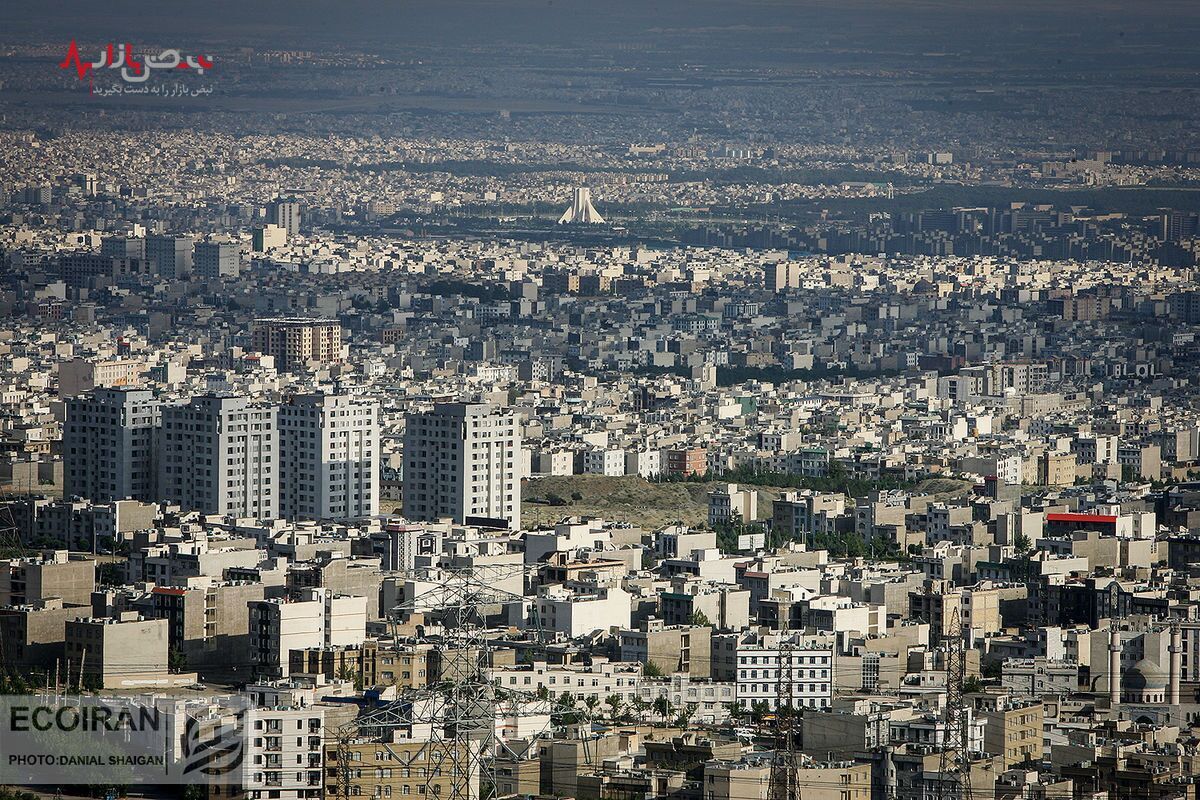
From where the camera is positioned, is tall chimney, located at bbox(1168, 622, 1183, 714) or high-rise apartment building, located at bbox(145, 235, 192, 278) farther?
high-rise apartment building, located at bbox(145, 235, 192, 278)

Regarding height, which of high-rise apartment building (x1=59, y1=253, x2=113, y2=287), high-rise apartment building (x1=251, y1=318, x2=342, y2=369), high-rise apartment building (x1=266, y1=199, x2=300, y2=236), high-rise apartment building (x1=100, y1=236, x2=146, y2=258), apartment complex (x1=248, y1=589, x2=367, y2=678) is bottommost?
high-rise apartment building (x1=251, y1=318, x2=342, y2=369)

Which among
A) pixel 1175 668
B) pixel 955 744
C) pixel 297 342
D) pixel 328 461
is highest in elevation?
pixel 328 461

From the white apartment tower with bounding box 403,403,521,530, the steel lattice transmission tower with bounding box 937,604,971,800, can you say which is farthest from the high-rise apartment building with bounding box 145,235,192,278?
the steel lattice transmission tower with bounding box 937,604,971,800

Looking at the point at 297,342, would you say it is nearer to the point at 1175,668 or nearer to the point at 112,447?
the point at 112,447

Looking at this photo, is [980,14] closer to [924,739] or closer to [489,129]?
[489,129]

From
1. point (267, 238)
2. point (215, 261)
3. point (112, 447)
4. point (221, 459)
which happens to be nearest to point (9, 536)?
point (221, 459)

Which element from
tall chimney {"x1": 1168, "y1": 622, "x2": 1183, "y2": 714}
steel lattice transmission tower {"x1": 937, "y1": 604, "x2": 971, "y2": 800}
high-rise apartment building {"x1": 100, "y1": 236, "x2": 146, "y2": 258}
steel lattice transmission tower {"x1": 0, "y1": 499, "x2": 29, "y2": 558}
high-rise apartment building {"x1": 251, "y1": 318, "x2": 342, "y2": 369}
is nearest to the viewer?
steel lattice transmission tower {"x1": 937, "y1": 604, "x2": 971, "y2": 800}

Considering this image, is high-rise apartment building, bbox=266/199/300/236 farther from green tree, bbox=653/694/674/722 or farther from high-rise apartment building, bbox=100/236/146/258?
green tree, bbox=653/694/674/722
